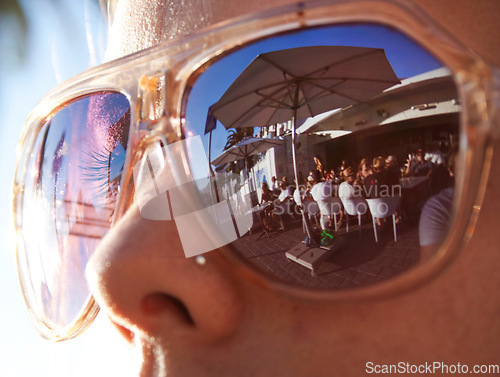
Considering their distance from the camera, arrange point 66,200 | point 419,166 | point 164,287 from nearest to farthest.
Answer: point 419,166 → point 164,287 → point 66,200

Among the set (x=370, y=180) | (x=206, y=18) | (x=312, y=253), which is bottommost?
(x=312, y=253)

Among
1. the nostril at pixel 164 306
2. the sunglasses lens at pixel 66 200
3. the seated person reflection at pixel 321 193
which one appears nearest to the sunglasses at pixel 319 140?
the seated person reflection at pixel 321 193

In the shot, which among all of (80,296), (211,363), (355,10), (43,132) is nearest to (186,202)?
(211,363)

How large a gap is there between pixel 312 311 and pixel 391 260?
0.53 feet

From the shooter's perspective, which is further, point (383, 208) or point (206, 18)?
point (206, 18)

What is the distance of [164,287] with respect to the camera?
562 mm

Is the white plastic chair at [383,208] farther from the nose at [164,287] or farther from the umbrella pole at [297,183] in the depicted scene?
the nose at [164,287]

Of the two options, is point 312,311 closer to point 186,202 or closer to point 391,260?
point 391,260

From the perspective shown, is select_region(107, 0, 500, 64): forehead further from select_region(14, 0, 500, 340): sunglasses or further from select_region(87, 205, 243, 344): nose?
select_region(87, 205, 243, 344): nose

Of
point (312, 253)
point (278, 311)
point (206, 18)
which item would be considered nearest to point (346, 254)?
point (312, 253)

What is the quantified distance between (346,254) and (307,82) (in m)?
0.29

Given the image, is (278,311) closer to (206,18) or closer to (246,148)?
(246,148)

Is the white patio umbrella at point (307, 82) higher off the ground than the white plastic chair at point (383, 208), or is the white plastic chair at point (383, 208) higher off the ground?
the white patio umbrella at point (307, 82)

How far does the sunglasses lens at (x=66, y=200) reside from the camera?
859mm
